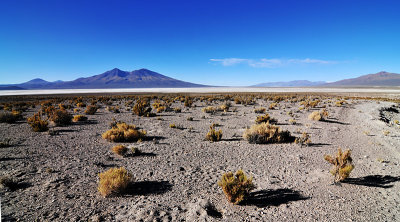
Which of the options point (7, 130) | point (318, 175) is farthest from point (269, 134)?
point (7, 130)

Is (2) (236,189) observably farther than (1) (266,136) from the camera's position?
No

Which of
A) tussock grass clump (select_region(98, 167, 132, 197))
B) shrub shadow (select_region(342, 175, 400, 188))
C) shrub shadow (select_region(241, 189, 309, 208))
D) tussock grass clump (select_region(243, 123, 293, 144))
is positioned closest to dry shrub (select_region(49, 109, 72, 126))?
tussock grass clump (select_region(98, 167, 132, 197))

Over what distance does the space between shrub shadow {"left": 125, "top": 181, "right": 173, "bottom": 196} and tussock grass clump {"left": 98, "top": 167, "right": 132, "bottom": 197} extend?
0.22 meters

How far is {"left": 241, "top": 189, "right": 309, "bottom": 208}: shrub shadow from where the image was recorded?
4387 millimetres

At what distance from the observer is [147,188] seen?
198 inches

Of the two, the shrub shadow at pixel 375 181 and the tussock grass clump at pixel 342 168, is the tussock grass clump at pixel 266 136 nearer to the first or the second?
the tussock grass clump at pixel 342 168

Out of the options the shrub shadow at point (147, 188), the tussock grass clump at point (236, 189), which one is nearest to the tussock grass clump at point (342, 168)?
the tussock grass clump at point (236, 189)

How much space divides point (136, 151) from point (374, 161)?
838 cm

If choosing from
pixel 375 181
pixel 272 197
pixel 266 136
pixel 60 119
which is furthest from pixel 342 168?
pixel 60 119

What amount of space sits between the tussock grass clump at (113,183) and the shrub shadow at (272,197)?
2841mm

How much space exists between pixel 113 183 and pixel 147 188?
867mm

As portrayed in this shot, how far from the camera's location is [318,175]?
5.69m

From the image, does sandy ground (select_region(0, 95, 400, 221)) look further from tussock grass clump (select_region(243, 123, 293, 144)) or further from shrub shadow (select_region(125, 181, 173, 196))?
tussock grass clump (select_region(243, 123, 293, 144))

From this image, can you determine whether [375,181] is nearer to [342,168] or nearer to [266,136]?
[342,168]
